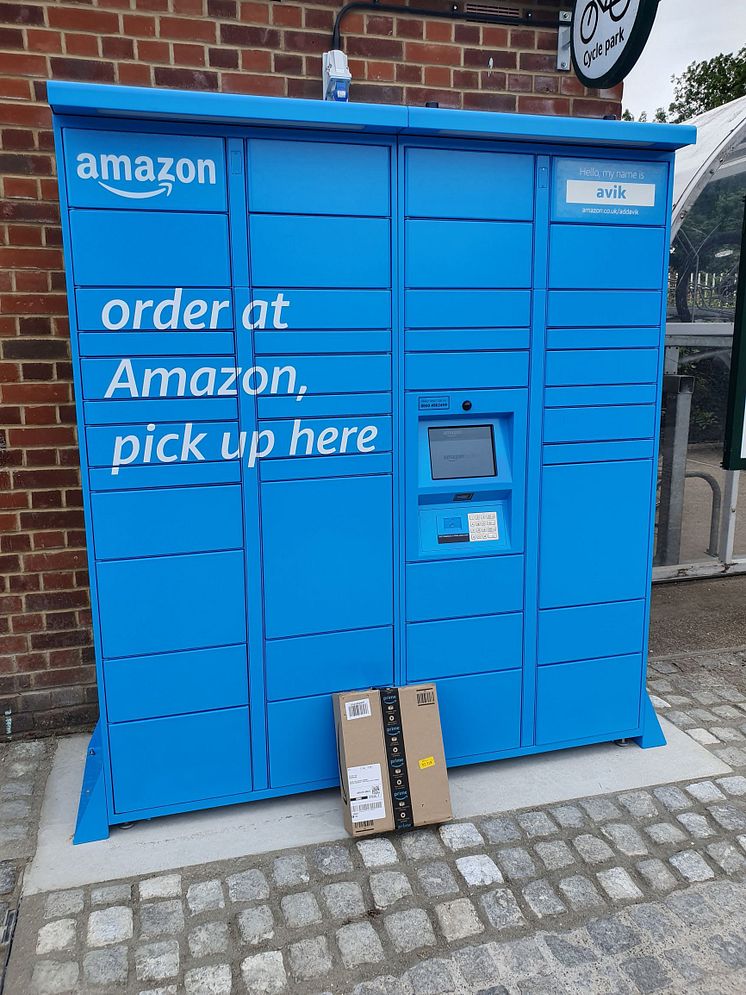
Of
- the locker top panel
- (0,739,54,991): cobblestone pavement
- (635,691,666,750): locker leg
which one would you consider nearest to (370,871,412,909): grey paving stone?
(0,739,54,991): cobblestone pavement

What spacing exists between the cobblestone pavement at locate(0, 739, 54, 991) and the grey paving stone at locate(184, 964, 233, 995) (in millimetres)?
548

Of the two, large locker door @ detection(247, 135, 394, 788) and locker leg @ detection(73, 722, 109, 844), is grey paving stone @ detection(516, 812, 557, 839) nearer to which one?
large locker door @ detection(247, 135, 394, 788)

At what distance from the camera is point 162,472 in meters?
2.76

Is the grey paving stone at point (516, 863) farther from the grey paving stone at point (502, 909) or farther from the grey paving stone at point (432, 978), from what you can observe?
the grey paving stone at point (432, 978)

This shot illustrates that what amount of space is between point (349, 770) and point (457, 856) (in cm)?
49

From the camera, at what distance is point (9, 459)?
3379 mm

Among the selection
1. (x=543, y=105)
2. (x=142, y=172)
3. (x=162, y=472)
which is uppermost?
(x=543, y=105)

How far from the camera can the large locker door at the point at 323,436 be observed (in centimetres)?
273

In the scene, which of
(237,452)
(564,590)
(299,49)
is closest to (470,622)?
(564,590)

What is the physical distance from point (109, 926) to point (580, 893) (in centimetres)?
154

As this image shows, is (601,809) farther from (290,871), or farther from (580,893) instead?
(290,871)

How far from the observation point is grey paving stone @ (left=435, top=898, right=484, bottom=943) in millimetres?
2395

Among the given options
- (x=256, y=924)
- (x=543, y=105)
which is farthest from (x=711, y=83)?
(x=256, y=924)

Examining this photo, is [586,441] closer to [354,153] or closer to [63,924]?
[354,153]
